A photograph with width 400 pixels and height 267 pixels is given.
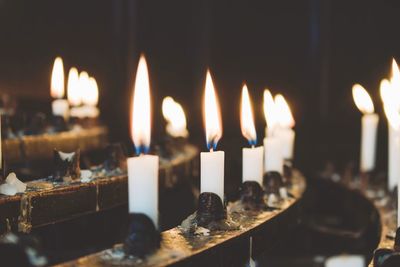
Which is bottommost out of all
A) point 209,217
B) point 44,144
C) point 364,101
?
point 209,217

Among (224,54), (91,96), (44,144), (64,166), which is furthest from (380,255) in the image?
(224,54)

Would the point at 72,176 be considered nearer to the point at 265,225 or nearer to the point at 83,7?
the point at 265,225

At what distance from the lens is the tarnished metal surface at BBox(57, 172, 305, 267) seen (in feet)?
7.14

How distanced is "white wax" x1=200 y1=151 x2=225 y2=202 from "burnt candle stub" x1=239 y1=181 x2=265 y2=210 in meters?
0.46

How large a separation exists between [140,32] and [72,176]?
195 inches

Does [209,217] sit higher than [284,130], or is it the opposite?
[284,130]

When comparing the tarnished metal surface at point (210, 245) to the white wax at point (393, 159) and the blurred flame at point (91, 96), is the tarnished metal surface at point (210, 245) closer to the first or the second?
the white wax at point (393, 159)

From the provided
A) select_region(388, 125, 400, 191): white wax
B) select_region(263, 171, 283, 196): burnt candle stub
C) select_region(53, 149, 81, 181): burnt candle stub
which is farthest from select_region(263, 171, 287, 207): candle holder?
select_region(53, 149, 81, 181): burnt candle stub

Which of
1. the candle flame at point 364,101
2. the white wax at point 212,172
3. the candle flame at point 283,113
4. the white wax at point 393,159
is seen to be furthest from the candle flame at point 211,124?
Answer: the candle flame at point 364,101

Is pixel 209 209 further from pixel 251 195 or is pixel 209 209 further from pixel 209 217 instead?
pixel 251 195

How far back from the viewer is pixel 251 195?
10.3 feet

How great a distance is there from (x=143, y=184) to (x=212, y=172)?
1.73ft

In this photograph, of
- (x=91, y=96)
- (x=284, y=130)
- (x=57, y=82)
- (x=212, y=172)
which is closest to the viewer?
(x=212, y=172)

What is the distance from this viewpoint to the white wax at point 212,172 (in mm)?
2607
